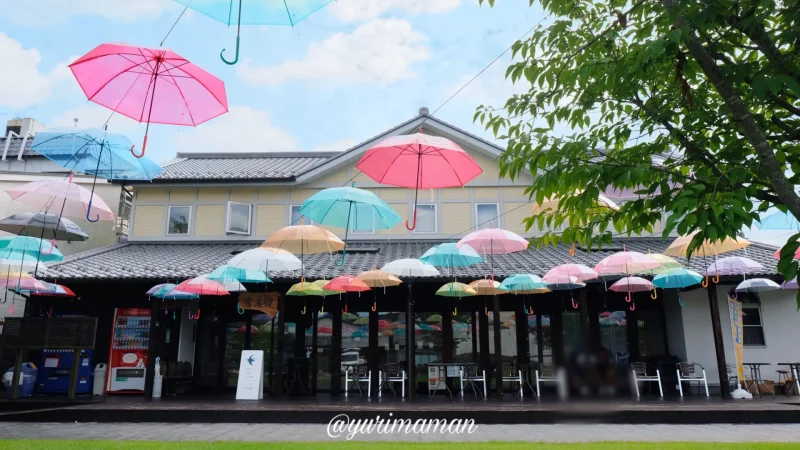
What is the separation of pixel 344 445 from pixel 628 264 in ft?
19.8

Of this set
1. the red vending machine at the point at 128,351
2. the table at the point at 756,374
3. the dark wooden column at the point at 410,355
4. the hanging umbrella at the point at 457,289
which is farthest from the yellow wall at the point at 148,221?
the table at the point at 756,374

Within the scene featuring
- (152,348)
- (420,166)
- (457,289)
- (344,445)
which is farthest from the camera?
(152,348)

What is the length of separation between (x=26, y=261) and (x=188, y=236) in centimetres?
507

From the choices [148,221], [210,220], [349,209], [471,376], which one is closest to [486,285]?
[471,376]

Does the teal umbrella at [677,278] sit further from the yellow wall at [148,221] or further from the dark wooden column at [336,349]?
the yellow wall at [148,221]

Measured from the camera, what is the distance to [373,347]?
13.4m

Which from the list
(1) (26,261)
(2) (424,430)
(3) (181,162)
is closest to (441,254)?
(2) (424,430)

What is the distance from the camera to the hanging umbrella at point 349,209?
25.6 feet

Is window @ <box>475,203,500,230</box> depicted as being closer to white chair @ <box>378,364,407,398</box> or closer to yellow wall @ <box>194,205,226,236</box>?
white chair @ <box>378,364,407,398</box>

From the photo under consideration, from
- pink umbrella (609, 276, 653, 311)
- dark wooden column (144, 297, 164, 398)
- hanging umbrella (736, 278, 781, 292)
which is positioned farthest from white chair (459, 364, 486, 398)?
dark wooden column (144, 297, 164, 398)

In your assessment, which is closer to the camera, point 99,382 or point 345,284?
point 345,284

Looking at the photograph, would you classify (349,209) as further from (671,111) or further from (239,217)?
(239,217)

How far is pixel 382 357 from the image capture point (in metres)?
13.4

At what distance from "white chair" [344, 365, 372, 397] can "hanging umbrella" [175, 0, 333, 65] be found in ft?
30.9
